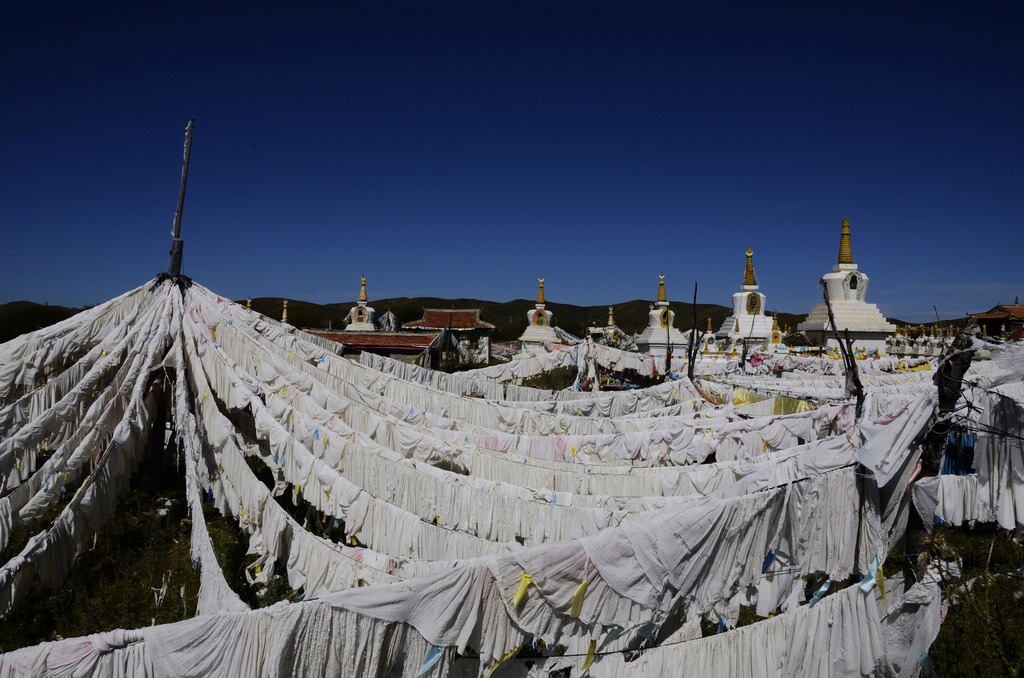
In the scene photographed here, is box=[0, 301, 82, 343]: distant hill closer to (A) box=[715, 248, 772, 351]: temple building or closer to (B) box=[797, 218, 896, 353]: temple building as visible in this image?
(A) box=[715, 248, 772, 351]: temple building

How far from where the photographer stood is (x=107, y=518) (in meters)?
6.50

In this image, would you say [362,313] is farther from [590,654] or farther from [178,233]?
[590,654]

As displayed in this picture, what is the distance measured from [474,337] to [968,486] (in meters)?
36.0

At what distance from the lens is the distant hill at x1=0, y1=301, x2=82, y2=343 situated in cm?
2162

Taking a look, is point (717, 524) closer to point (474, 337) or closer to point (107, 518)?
point (107, 518)

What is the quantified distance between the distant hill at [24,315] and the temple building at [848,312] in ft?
121

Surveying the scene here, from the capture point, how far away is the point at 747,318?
1585 inches

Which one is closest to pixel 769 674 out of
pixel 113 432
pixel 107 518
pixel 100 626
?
pixel 100 626

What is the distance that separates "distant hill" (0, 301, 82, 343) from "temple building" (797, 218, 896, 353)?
1453 inches

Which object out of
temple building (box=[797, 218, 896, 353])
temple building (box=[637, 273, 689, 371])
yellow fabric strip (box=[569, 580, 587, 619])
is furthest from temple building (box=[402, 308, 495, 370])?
temple building (box=[797, 218, 896, 353])

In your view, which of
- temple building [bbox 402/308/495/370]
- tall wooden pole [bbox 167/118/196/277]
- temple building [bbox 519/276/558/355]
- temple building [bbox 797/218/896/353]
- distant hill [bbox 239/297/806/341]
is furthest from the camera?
distant hill [bbox 239/297/806/341]

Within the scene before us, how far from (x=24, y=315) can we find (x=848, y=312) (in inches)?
1653

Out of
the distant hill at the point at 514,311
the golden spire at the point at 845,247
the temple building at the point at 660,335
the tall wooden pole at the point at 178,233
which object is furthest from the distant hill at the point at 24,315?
the distant hill at the point at 514,311

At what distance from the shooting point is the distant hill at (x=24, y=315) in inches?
851
